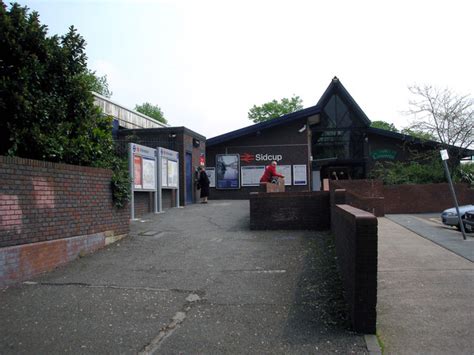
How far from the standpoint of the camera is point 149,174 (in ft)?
50.5

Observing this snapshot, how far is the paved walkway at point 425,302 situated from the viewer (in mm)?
4883

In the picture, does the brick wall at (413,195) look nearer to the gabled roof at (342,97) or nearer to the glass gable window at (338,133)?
the glass gable window at (338,133)

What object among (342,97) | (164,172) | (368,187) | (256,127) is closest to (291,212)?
(164,172)

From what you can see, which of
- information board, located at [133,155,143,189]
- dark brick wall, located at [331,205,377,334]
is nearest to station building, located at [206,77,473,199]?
information board, located at [133,155,143,189]

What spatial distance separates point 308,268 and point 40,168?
4.64 m

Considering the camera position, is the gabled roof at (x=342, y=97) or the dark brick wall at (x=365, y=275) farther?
the gabled roof at (x=342, y=97)

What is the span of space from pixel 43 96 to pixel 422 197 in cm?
1935

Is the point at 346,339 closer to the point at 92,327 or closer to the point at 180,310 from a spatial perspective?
the point at 180,310

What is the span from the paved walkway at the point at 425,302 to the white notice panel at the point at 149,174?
7.73m

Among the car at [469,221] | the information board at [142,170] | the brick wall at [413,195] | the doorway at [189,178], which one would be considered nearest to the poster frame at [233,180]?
the brick wall at [413,195]

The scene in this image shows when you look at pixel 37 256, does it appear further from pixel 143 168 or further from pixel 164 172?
pixel 164 172

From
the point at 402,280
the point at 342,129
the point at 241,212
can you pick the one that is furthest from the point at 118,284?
the point at 342,129

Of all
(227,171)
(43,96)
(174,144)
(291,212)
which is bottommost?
(291,212)

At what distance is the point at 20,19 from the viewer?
28.7ft
